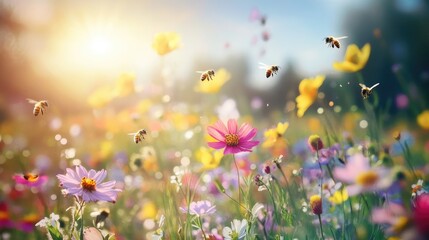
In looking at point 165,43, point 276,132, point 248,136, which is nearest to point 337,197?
point 276,132

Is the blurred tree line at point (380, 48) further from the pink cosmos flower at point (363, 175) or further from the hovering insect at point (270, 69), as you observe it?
the pink cosmos flower at point (363, 175)

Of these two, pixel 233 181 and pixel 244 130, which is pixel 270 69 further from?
pixel 233 181

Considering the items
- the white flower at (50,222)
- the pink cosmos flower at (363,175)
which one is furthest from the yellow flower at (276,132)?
the pink cosmos flower at (363,175)

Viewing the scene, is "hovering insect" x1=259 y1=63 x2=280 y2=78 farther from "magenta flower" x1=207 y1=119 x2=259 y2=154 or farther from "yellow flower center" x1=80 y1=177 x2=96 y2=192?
"yellow flower center" x1=80 y1=177 x2=96 y2=192

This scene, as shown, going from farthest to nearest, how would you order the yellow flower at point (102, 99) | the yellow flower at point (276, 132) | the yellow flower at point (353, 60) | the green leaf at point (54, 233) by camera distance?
1. the yellow flower at point (102, 99)
2. the yellow flower at point (353, 60)
3. the yellow flower at point (276, 132)
4. the green leaf at point (54, 233)

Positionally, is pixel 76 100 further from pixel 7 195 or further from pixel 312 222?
pixel 312 222

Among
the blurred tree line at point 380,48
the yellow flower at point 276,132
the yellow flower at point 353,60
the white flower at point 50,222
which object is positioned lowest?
the white flower at point 50,222

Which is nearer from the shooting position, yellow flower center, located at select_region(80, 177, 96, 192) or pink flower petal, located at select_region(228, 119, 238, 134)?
yellow flower center, located at select_region(80, 177, 96, 192)

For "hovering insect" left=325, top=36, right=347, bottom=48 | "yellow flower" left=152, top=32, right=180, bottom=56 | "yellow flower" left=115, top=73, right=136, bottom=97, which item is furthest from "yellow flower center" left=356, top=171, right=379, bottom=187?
"yellow flower" left=115, top=73, right=136, bottom=97
